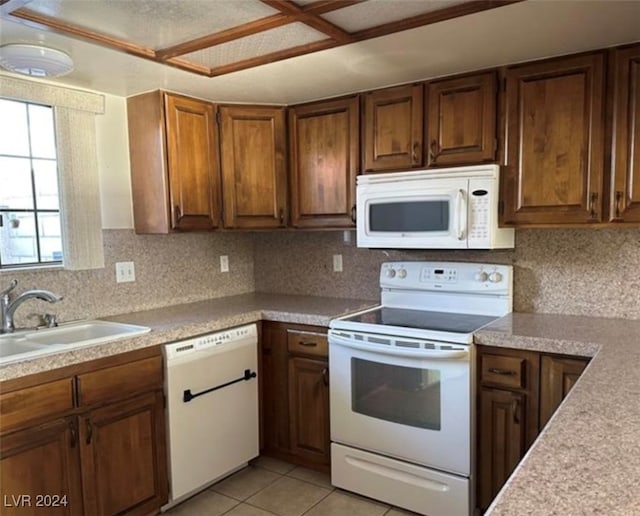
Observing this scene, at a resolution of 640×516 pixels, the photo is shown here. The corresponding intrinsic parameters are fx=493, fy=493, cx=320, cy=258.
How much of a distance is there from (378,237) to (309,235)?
79 centimetres

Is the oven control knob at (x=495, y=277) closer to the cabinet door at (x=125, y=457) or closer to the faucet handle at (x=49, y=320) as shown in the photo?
the cabinet door at (x=125, y=457)

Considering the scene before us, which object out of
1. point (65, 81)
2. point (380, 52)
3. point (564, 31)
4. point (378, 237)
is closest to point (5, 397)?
point (65, 81)

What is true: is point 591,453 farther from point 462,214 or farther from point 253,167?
point 253,167

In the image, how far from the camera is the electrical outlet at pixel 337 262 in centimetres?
316

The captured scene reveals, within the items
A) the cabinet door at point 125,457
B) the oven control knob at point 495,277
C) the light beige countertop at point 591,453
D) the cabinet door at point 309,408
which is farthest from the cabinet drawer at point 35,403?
the oven control knob at point 495,277

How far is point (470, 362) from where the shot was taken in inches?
83.5

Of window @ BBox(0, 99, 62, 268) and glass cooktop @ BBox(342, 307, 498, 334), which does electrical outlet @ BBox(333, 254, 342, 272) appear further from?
window @ BBox(0, 99, 62, 268)

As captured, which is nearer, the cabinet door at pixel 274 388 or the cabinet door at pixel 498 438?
the cabinet door at pixel 498 438

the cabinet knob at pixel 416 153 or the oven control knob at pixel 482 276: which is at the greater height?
the cabinet knob at pixel 416 153

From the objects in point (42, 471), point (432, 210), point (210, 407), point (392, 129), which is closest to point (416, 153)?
point (392, 129)

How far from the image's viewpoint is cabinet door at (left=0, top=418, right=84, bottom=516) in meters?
1.76

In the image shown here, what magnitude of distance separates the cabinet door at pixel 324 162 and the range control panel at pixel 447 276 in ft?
1.28

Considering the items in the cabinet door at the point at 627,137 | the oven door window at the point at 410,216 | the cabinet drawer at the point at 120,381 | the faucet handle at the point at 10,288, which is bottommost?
the cabinet drawer at the point at 120,381

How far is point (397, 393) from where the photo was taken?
231cm
